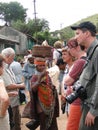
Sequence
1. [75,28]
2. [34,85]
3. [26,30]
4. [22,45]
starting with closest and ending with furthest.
Result: [75,28] → [34,85] → [22,45] → [26,30]

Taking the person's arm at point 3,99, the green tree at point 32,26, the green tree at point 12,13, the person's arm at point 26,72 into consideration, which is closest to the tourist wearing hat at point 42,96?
the person's arm at point 3,99

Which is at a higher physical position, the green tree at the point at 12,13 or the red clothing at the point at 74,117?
the green tree at the point at 12,13

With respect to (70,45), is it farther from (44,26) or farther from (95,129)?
(44,26)

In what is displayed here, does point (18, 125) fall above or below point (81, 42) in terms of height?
below

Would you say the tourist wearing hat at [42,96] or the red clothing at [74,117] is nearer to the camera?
the red clothing at [74,117]

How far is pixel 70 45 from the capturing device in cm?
510

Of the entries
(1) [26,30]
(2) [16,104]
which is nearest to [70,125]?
(2) [16,104]

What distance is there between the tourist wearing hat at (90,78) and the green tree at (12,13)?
104393 millimetres

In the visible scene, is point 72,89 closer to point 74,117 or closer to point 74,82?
point 74,82

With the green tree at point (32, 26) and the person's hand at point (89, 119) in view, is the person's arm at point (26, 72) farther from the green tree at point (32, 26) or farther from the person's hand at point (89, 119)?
the green tree at point (32, 26)

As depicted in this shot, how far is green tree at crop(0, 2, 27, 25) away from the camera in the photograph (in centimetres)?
10844

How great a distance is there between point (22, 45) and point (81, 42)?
190 feet

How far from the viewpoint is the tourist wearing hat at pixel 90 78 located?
159 inches

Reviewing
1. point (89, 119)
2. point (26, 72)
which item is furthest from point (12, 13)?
point (89, 119)
